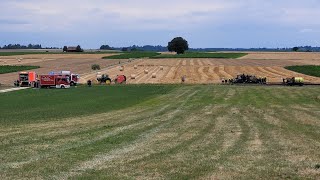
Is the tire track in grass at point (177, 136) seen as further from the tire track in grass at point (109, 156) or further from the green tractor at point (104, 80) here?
the green tractor at point (104, 80)

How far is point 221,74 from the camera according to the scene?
88812 millimetres

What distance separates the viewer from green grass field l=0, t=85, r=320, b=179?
1560 cm

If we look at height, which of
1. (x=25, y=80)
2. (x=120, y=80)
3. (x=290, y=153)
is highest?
(x=290, y=153)

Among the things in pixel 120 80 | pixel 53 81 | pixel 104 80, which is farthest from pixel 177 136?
pixel 120 80

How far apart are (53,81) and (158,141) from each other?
154ft

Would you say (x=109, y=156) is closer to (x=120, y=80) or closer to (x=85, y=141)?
(x=85, y=141)

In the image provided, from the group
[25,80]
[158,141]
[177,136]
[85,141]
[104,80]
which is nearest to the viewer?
[85,141]

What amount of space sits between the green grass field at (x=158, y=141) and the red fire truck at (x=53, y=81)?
1023 inches

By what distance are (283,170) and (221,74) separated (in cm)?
7343

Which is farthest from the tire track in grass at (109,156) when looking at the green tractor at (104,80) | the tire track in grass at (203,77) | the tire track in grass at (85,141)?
the tire track in grass at (203,77)

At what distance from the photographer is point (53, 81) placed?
6725 centimetres

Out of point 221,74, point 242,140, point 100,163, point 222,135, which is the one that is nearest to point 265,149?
point 242,140

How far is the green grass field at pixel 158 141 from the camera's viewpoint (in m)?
15.6

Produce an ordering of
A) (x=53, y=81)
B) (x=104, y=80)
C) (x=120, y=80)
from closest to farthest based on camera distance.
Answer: (x=53, y=81)
(x=104, y=80)
(x=120, y=80)
